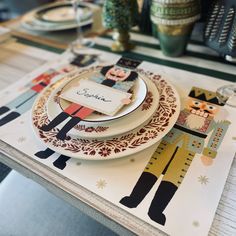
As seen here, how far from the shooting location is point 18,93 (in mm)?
601

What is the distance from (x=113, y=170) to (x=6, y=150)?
0.20m

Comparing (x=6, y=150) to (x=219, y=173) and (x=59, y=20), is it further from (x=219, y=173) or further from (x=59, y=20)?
(x=59, y=20)

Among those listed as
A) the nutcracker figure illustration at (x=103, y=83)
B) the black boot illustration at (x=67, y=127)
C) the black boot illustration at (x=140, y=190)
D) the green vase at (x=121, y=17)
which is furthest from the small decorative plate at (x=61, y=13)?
the black boot illustration at (x=140, y=190)

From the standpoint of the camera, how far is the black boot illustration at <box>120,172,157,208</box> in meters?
0.36

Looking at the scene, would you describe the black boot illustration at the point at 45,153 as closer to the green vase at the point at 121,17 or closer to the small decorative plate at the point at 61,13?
the green vase at the point at 121,17

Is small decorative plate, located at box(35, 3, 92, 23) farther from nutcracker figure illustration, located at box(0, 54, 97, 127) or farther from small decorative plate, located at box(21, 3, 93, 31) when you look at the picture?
nutcracker figure illustration, located at box(0, 54, 97, 127)

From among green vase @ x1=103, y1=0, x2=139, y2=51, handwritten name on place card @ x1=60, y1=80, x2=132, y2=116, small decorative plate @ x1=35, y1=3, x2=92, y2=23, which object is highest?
green vase @ x1=103, y1=0, x2=139, y2=51

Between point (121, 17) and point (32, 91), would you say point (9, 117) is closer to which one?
point (32, 91)

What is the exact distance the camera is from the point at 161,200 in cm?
36

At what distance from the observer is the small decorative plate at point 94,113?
1.43 ft

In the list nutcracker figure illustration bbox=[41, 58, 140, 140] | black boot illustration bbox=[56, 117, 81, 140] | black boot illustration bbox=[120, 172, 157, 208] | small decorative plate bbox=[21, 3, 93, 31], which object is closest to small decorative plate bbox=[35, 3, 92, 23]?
small decorative plate bbox=[21, 3, 93, 31]

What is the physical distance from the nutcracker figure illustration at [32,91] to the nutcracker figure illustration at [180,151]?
297 mm

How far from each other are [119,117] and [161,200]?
14cm

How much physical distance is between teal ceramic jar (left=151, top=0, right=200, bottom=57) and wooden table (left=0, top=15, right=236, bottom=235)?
0.37 m
